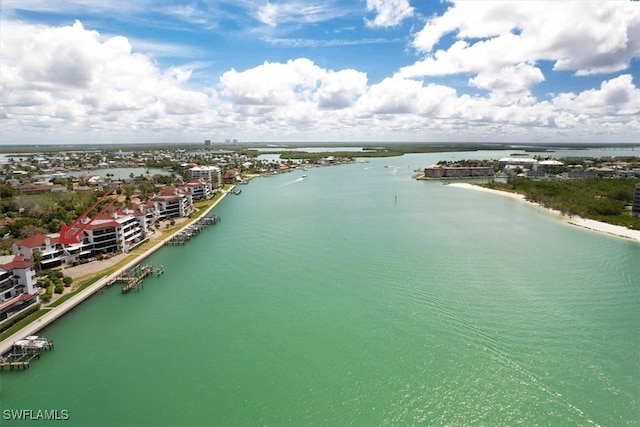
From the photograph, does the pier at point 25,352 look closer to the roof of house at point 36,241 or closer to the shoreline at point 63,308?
the shoreline at point 63,308

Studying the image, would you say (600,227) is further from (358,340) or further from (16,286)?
(16,286)

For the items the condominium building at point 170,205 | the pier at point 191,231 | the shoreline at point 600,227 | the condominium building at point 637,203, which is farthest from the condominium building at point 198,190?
the condominium building at point 637,203

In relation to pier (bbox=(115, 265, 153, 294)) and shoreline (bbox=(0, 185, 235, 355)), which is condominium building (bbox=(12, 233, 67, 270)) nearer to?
shoreline (bbox=(0, 185, 235, 355))

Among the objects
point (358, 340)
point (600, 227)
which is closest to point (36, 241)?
point (358, 340)

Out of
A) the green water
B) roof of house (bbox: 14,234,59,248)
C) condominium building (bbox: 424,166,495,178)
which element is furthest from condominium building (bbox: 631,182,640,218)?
roof of house (bbox: 14,234,59,248)

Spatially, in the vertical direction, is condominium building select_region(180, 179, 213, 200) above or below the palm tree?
above
